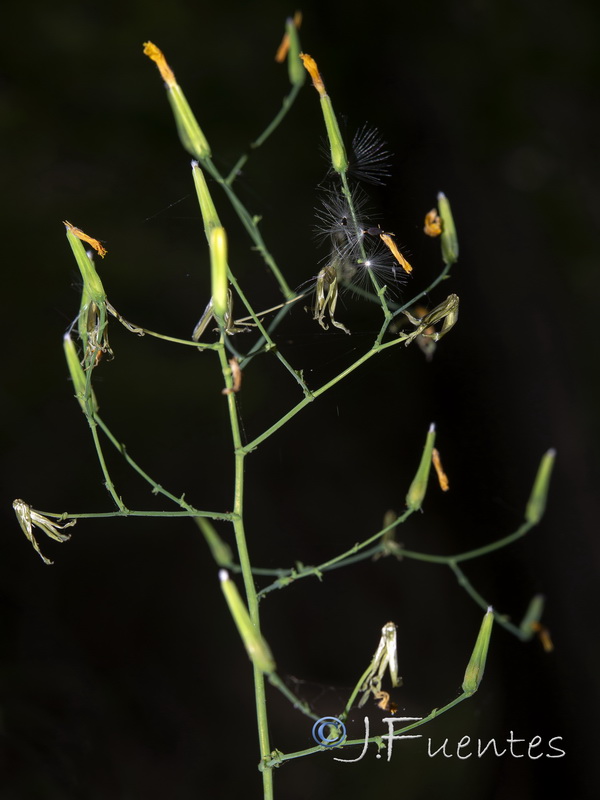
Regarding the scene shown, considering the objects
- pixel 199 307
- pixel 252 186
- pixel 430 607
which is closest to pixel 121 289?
pixel 199 307

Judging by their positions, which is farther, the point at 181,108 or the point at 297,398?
the point at 297,398

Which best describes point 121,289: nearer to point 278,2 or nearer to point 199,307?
point 199,307

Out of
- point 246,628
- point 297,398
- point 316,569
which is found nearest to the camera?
point 246,628

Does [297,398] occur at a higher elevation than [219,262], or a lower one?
lower

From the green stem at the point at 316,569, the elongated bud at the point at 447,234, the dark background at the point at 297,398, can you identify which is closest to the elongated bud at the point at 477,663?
the green stem at the point at 316,569

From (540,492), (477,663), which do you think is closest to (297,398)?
(540,492)

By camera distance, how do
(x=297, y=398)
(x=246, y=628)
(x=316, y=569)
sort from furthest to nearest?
(x=297, y=398) → (x=316, y=569) → (x=246, y=628)

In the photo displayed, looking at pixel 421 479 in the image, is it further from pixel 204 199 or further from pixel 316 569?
pixel 204 199
